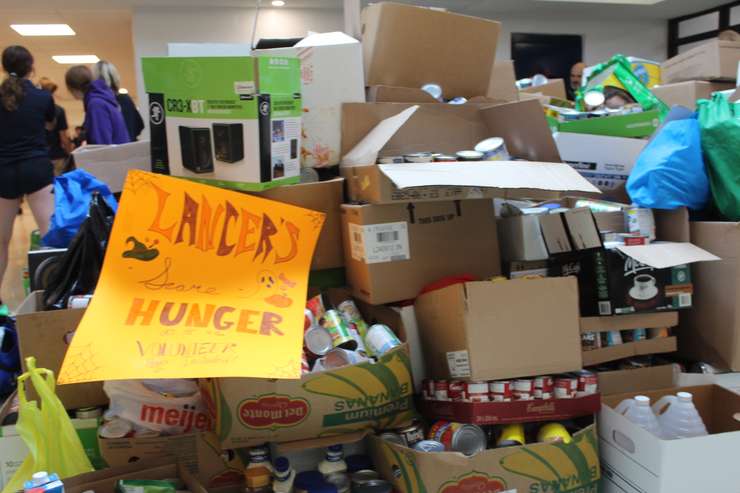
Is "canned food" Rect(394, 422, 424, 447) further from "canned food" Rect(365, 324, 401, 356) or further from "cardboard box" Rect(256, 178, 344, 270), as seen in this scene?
"cardboard box" Rect(256, 178, 344, 270)

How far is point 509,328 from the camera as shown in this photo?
1.39 metres

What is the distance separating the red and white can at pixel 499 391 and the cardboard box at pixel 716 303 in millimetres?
688

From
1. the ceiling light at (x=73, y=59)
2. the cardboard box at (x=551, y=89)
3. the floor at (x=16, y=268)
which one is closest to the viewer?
the cardboard box at (x=551, y=89)

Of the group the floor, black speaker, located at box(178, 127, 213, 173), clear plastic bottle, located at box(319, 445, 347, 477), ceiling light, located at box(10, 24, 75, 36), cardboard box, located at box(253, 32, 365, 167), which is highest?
ceiling light, located at box(10, 24, 75, 36)

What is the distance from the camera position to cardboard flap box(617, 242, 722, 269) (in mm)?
1562

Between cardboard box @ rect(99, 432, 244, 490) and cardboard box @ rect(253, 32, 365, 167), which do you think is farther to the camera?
cardboard box @ rect(253, 32, 365, 167)

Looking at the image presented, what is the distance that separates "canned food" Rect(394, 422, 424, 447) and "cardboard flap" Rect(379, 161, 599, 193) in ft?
1.78

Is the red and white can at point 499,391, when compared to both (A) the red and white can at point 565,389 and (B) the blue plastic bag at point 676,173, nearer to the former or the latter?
(A) the red and white can at point 565,389

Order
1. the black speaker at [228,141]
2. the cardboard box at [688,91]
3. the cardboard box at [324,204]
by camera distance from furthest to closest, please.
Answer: the cardboard box at [688,91]
the cardboard box at [324,204]
the black speaker at [228,141]

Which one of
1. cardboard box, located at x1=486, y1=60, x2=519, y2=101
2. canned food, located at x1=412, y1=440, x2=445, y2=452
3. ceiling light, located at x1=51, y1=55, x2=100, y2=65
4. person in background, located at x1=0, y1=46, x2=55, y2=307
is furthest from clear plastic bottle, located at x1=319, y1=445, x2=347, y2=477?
ceiling light, located at x1=51, y1=55, x2=100, y2=65

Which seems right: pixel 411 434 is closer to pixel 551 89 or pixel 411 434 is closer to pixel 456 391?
pixel 456 391

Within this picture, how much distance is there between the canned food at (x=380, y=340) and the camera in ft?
4.74

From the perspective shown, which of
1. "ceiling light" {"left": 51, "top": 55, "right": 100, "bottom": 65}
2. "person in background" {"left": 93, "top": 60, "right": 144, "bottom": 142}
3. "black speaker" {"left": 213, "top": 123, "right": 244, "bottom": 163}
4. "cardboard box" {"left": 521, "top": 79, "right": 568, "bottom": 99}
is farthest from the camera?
"ceiling light" {"left": 51, "top": 55, "right": 100, "bottom": 65}

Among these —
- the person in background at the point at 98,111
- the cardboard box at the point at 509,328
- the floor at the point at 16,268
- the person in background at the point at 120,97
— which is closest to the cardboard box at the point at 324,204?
the cardboard box at the point at 509,328
